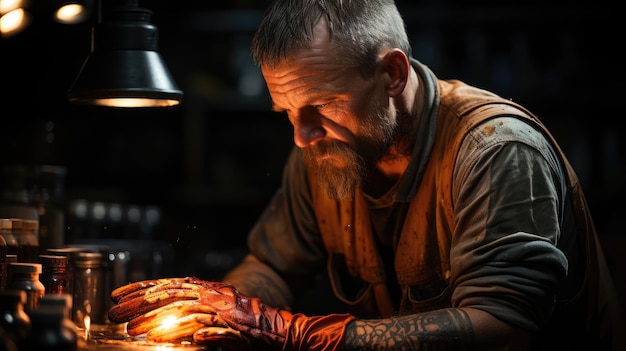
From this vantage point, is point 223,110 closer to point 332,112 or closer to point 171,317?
point 332,112

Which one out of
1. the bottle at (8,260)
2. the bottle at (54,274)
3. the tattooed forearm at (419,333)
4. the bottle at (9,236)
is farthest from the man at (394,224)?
the bottle at (9,236)

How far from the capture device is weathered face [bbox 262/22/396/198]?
8.35ft

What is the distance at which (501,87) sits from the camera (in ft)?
18.5

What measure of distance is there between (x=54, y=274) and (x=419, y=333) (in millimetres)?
994

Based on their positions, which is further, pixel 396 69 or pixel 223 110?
pixel 223 110

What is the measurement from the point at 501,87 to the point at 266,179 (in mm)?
1655

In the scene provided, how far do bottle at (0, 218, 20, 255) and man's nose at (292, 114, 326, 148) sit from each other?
872 mm

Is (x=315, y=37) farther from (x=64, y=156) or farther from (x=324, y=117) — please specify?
(x=64, y=156)

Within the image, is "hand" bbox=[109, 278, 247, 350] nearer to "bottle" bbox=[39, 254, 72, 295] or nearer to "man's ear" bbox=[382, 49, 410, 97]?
"bottle" bbox=[39, 254, 72, 295]

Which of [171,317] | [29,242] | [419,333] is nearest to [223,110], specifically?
[29,242]

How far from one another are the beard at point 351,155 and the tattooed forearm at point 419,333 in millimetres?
543

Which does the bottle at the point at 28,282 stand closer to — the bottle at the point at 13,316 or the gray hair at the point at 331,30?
the bottle at the point at 13,316

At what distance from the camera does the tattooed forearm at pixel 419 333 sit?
7.48ft

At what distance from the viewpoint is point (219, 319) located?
2.29 meters
